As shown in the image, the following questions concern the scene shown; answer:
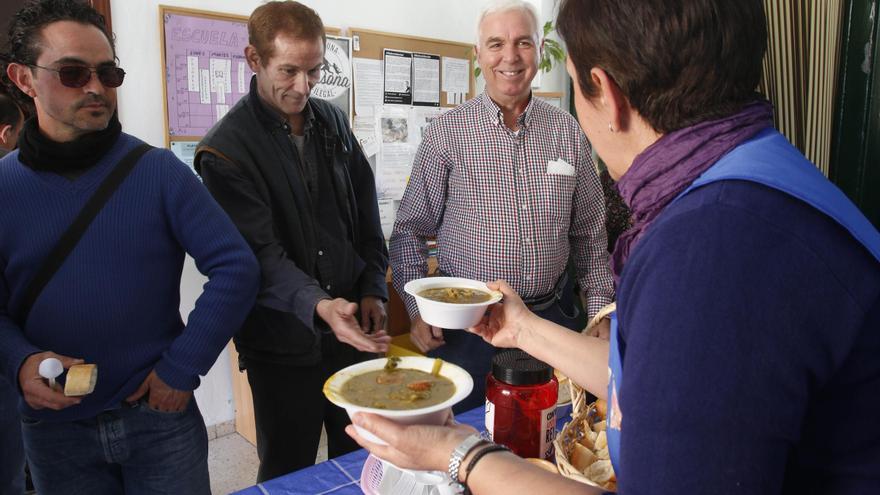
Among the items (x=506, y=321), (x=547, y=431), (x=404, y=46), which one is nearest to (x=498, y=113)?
(x=506, y=321)

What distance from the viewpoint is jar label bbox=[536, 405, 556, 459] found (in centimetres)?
137

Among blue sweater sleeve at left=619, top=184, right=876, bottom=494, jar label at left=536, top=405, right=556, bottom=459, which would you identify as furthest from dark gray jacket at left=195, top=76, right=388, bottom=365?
blue sweater sleeve at left=619, top=184, right=876, bottom=494

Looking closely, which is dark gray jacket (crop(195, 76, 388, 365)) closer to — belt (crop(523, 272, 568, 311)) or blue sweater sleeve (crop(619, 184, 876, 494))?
belt (crop(523, 272, 568, 311))

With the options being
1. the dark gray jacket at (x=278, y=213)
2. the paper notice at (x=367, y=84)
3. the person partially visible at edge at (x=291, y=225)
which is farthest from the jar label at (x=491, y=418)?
the paper notice at (x=367, y=84)

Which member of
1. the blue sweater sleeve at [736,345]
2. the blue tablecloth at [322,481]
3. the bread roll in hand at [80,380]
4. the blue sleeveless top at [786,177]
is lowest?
the blue tablecloth at [322,481]

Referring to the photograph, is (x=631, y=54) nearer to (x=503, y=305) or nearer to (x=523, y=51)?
(x=503, y=305)

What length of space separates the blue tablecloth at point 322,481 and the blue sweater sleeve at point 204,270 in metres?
0.46

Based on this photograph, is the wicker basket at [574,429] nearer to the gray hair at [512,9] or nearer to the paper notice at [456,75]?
the gray hair at [512,9]

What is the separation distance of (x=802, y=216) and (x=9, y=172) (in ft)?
6.03

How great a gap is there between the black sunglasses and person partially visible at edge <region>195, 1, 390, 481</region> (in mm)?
361

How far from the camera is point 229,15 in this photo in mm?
3324

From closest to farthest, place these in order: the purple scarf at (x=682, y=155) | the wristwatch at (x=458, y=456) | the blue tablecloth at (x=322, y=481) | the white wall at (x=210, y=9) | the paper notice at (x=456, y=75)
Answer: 1. the purple scarf at (x=682, y=155)
2. the wristwatch at (x=458, y=456)
3. the blue tablecloth at (x=322, y=481)
4. the white wall at (x=210, y=9)
5. the paper notice at (x=456, y=75)

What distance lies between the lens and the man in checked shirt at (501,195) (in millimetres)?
2312

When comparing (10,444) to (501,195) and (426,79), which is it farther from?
(426,79)
